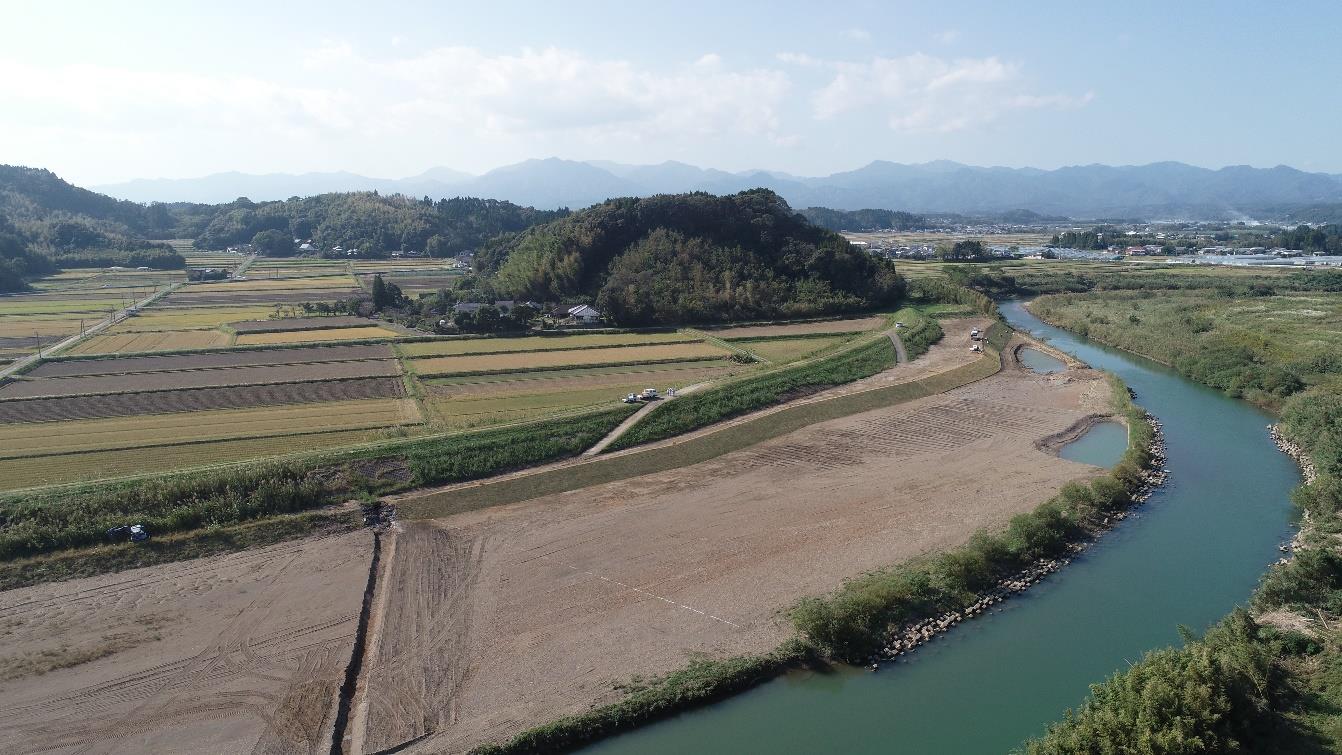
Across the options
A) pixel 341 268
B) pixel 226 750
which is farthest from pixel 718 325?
pixel 341 268

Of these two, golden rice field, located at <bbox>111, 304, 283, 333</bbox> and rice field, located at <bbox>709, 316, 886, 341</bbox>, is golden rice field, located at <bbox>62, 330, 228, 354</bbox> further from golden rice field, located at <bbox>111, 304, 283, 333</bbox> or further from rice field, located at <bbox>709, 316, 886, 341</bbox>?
rice field, located at <bbox>709, 316, 886, 341</bbox>

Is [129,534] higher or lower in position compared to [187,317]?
lower

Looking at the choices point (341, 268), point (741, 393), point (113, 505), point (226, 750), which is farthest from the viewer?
point (341, 268)

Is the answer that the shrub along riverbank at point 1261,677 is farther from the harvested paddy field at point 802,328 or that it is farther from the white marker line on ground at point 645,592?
the harvested paddy field at point 802,328

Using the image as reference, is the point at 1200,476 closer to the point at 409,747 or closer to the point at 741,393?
the point at 741,393

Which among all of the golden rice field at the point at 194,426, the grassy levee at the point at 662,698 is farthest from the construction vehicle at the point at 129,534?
the grassy levee at the point at 662,698

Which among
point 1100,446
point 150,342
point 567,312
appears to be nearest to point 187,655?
point 1100,446

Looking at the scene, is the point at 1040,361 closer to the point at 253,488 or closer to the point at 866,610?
the point at 866,610
